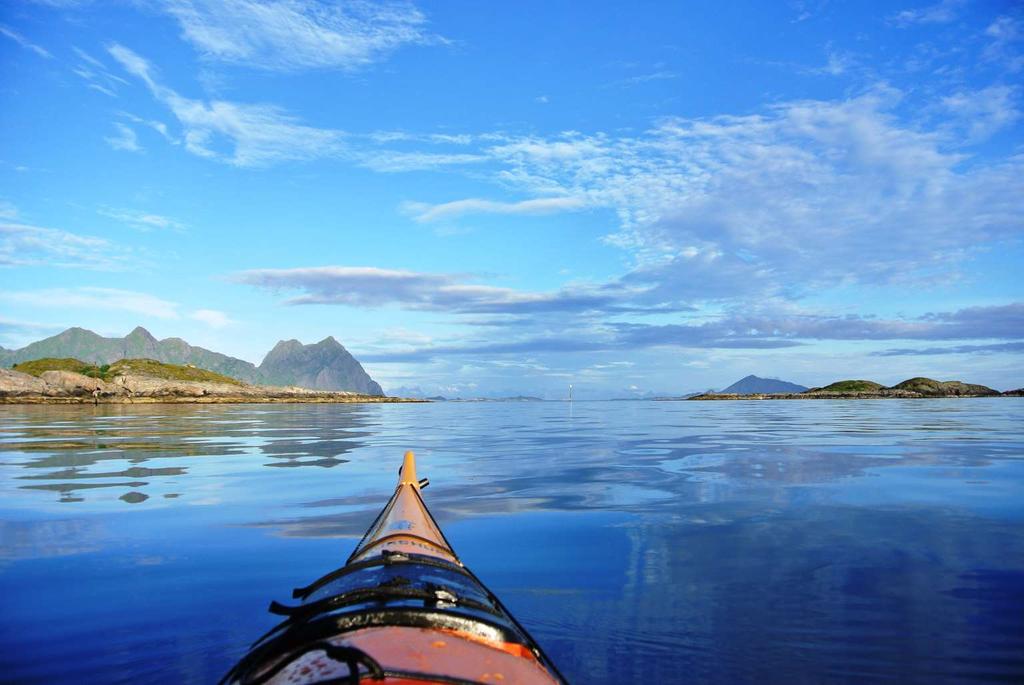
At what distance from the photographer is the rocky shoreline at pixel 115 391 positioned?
10200cm

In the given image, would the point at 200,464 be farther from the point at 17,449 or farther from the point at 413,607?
the point at 413,607

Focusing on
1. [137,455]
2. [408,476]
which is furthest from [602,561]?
[137,455]

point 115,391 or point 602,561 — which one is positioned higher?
point 115,391

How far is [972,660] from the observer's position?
532cm

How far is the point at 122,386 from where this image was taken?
421 feet

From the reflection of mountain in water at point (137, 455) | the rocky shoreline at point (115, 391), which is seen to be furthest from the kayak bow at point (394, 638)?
the rocky shoreline at point (115, 391)

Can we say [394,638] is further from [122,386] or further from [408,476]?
[122,386]

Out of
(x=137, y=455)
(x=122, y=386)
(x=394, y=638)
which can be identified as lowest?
(x=137, y=455)

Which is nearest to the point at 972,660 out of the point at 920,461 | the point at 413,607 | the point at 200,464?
the point at 413,607

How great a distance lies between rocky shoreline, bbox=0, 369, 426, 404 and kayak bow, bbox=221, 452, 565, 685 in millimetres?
118431

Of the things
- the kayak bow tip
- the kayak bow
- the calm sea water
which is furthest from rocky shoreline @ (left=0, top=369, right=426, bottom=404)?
the kayak bow

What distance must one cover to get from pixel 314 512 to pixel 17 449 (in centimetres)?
1875

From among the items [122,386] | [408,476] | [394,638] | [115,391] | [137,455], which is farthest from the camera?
[122,386]

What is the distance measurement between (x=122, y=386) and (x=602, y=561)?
145012 millimetres
